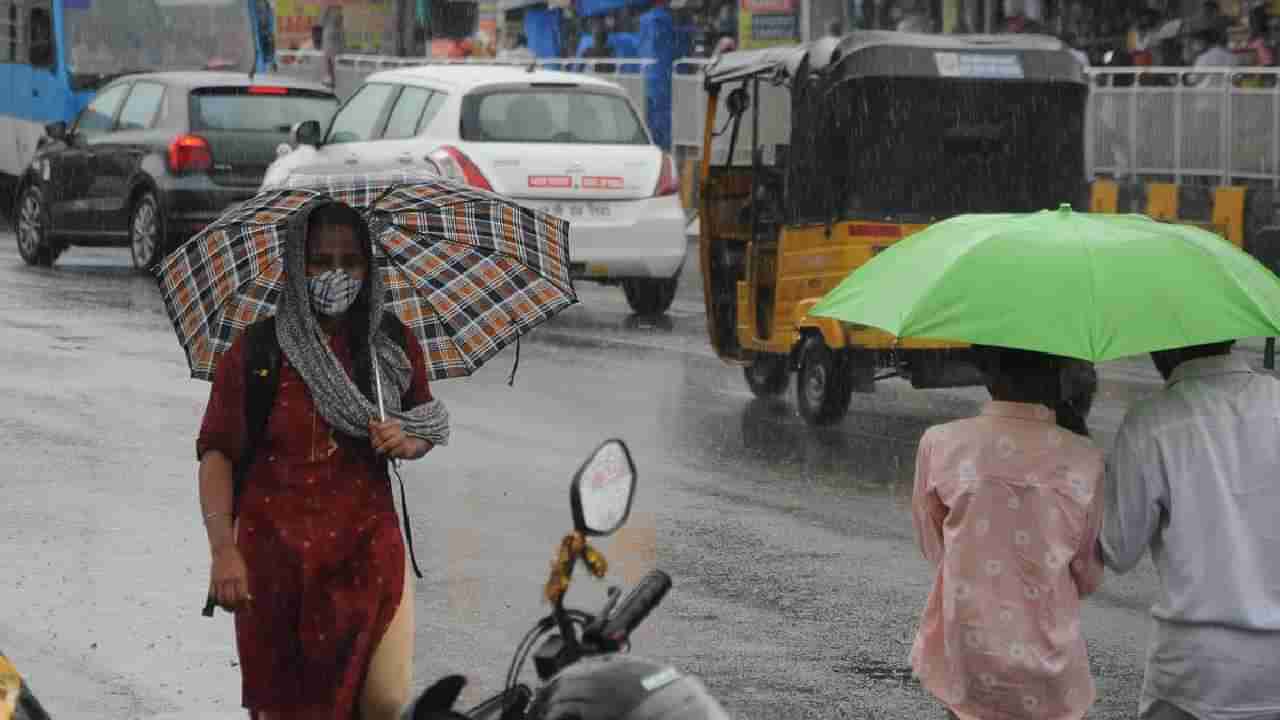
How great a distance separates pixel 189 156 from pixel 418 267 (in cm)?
1514

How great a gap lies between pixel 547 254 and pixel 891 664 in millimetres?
2560

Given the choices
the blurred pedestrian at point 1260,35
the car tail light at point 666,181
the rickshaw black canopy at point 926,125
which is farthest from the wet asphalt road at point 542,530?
the blurred pedestrian at point 1260,35

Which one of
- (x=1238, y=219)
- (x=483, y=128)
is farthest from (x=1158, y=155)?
(x=483, y=128)

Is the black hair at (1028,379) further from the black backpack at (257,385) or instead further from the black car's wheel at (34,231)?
the black car's wheel at (34,231)

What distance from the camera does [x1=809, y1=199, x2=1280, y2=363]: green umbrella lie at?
180 inches

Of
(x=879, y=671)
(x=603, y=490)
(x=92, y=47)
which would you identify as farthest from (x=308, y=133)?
(x=603, y=490)

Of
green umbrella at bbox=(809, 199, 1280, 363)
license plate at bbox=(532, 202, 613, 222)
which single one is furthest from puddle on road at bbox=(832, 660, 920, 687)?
license plate at bbox=(532, 202, 613, 222)

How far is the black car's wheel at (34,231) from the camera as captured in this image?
69.8 ft

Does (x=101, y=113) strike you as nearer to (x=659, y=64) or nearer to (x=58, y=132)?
(x=58, y=132)

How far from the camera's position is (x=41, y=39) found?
2747 centimetres

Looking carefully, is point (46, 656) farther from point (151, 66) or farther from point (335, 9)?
point (335, 9)

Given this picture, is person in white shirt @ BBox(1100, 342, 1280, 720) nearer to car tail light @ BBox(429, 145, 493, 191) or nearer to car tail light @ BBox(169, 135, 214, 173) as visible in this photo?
car tail light @ BBox(429, 145, 493, 191)

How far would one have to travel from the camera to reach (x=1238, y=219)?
67.9ft

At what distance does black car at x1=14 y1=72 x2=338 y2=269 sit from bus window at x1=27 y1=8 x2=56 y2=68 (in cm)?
564
